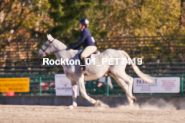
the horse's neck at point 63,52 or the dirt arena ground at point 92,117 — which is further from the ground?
the horse's neck at point 63,52

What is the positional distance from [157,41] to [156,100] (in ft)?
17.0

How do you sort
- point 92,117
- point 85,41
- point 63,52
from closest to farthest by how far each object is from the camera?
point 92,117, point 85,41, point 63,52

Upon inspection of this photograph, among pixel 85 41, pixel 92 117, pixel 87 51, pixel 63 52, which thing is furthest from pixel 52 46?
pixel 92 117

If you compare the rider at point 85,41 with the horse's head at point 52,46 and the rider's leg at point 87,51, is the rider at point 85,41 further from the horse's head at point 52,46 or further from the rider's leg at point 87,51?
the horse's head at point 52,46

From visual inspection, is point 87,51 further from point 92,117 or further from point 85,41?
point 92,117

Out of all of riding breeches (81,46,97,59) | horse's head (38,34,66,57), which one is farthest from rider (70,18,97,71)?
horse's head (38,34,66,57)

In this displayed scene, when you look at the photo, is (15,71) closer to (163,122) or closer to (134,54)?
(134,54)

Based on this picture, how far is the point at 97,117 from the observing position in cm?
1227

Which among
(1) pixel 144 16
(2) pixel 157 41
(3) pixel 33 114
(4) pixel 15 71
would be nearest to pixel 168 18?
(1) pixel 144 16

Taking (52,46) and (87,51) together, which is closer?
(87,51)

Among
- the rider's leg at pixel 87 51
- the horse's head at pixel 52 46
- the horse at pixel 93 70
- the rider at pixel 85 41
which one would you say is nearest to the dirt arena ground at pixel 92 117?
the horse at pixel 93 70

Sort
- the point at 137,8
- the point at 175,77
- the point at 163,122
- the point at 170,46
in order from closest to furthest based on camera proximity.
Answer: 1. the point at 163,122
2. the point at 175,77
3. the point at 170,46
4. the point at 137,8

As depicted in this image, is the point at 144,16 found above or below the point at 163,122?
above

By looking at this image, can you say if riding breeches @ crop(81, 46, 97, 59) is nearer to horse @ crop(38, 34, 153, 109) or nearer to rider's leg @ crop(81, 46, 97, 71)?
rider's leg @ crop(81, 46, 97, 71)
